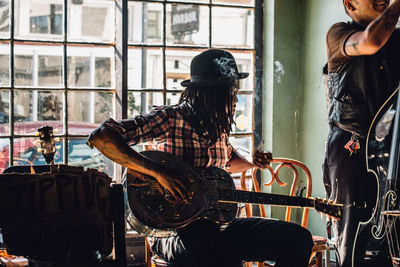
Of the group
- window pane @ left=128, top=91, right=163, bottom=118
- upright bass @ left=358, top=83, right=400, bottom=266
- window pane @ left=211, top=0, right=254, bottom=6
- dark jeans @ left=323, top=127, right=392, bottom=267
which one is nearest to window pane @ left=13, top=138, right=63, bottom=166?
window pane @ left=128, top=91, right=163, bottom=118

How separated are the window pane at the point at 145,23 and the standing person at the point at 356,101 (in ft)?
5.39

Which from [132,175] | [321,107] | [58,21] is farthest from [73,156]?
[321,107]

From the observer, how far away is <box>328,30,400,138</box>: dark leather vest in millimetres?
1940

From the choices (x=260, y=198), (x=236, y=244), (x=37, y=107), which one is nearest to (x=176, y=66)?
(x=37, y=107)

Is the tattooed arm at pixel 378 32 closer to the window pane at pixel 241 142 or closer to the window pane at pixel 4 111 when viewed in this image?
the window pane at pixel 241 142

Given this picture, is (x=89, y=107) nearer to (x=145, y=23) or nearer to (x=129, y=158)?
(x=145, y=23)

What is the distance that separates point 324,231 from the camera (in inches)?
130

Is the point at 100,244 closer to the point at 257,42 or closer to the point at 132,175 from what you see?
the point at 132,175

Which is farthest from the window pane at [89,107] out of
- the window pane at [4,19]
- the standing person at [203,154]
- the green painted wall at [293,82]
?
the green painted wall at [293,82]

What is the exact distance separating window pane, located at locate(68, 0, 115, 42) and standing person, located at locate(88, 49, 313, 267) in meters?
1.18

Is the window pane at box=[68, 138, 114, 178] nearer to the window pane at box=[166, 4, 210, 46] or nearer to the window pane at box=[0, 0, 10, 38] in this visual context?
the window pane at box=[0, 0, 10, 38]

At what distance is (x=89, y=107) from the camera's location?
3.34 meters

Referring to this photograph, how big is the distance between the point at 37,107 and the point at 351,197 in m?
2.16

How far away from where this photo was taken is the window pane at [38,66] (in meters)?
3.19
